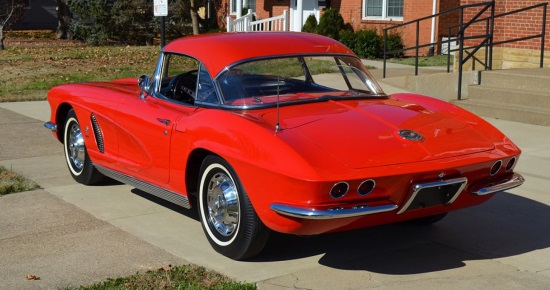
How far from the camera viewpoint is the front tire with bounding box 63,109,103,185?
7777 millimetres

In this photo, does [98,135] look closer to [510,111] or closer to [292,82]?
[292,82]

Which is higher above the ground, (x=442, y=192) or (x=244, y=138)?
(x=244, y=138)

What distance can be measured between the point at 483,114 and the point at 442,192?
24.0 ft

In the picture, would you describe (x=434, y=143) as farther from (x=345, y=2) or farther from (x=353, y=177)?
(x=345, y=2)

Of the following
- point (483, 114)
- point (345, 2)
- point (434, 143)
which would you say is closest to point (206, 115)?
point (434, 143)

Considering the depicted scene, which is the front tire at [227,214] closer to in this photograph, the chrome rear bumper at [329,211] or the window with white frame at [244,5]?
the chrome rear bumper at [329,211]

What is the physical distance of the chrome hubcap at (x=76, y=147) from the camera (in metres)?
7.89

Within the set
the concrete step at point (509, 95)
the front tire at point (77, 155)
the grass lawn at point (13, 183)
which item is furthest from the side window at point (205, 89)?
the concrete step at point (509, 95)

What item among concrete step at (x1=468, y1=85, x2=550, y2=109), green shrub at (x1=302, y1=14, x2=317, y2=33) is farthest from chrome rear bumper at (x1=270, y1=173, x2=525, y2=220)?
green shrub at (x1=302, y1=14, x2=317, y2=33)

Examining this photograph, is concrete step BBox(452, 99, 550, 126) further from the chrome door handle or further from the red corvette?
the chrome door handle

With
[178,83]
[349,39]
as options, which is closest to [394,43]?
[349,39]

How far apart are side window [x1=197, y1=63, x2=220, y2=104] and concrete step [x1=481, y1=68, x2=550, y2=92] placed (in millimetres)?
7399

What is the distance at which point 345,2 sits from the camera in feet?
85.7

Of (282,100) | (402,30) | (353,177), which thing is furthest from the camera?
(402,30)
